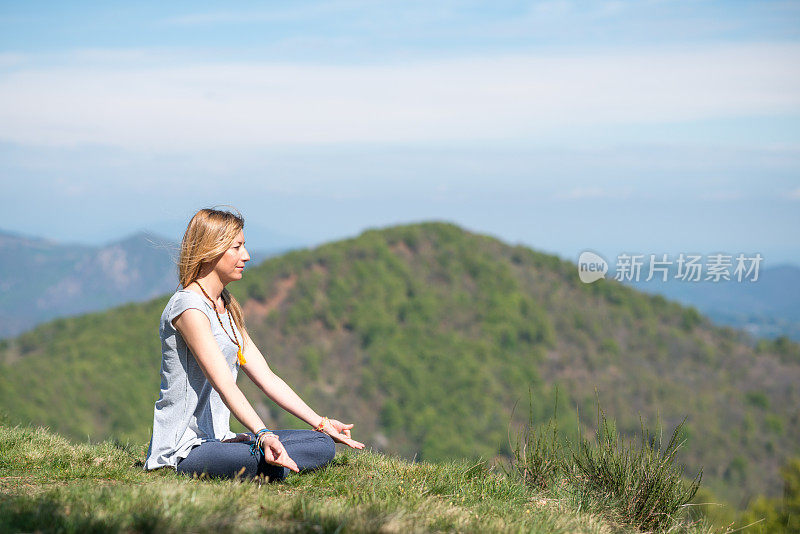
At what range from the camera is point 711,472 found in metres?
51.4

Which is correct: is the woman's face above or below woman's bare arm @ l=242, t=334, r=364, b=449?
above

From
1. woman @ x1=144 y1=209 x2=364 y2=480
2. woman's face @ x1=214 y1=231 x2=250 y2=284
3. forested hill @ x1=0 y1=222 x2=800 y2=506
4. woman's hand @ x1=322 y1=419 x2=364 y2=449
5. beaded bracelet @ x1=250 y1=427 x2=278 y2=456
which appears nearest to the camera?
beaded bracelet @ x1=250 y1=427 x2=278 y2=456

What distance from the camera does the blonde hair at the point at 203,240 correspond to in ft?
13.3

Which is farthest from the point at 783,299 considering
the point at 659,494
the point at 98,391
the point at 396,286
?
the point at 659,494

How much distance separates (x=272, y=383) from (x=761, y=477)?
55280mm

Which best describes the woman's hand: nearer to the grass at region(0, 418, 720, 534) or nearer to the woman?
the woman

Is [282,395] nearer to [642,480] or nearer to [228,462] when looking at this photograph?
[228,462]

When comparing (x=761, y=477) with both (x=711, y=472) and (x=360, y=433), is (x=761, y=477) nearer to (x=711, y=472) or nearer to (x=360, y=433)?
(x=711, y=472)

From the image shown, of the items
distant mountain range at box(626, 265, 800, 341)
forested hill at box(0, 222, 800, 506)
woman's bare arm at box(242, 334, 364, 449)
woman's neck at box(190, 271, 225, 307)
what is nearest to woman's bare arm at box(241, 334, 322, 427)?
woman's bare arm at box(242, 334, 364, 449)

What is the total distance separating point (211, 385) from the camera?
161 inches

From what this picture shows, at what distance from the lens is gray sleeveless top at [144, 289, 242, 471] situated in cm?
402

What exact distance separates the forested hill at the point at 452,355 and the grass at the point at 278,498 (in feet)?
146

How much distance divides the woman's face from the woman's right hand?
0.91m

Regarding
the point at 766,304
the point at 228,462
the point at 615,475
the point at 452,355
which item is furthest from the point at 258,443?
the point at 766,304
